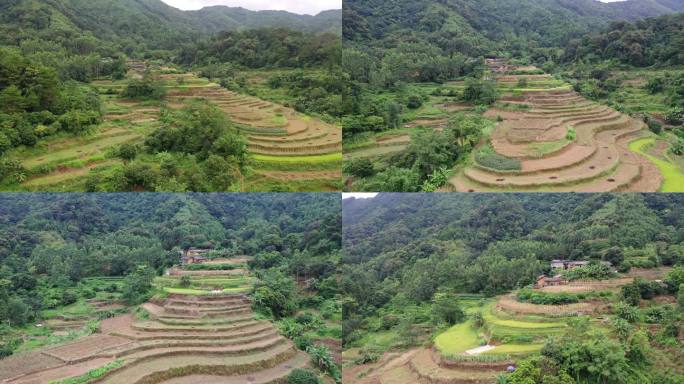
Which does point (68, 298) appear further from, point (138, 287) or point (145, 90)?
point (145, 90)

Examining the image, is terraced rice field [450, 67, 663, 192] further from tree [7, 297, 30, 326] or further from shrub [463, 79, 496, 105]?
tree [7, 297, 30, 326]

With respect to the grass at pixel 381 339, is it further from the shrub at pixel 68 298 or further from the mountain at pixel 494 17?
the mountain at pixel 494 17

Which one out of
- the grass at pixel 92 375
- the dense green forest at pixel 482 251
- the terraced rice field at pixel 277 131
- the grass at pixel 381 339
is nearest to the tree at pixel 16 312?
the grass at pixel 92 375

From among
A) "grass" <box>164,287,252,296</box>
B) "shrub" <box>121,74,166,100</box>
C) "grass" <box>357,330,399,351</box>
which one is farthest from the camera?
"shrub" <box>121,74,166,100</box>

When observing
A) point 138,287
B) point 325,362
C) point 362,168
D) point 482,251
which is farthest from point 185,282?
point 482,251

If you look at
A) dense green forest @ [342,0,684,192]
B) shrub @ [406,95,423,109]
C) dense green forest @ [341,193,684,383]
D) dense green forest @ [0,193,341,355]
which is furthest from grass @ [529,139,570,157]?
dense green forest @ [0,193,341,355]

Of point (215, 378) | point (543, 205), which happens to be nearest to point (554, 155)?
point (543, 205)
